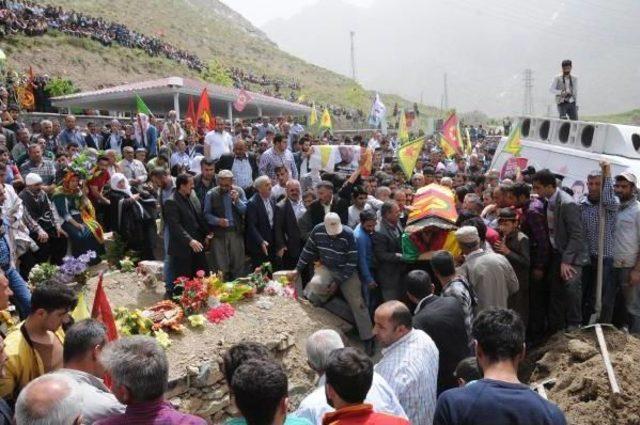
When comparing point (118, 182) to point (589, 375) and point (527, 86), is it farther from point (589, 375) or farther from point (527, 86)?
point (527, 86)

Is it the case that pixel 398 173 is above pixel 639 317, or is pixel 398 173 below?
above

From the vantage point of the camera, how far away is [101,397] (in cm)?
312

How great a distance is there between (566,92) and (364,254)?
6625mm

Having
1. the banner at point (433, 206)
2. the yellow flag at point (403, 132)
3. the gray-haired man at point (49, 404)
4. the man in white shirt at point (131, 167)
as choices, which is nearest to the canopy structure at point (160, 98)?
the yellow flag at point (403, 132)

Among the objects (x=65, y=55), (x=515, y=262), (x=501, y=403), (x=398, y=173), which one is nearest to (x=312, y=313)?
(x=515, y=262)

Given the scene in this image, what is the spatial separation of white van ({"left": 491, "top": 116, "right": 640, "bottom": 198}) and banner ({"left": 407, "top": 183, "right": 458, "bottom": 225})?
2932mm

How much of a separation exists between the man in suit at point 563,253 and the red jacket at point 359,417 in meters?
4.13

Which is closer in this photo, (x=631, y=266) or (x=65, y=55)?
(x=631, y=266)

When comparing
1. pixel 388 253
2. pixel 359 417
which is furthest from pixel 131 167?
pixel 359 417

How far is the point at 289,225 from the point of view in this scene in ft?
26.1

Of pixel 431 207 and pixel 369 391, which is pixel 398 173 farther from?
pixel 369 391

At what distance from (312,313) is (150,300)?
2.53m

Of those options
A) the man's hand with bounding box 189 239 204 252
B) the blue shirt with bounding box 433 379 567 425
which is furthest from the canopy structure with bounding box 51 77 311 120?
the blue shirt with bounding box 433 379 567 425

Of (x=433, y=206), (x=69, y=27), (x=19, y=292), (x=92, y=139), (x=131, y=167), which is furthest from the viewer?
(x=69, y=27)
